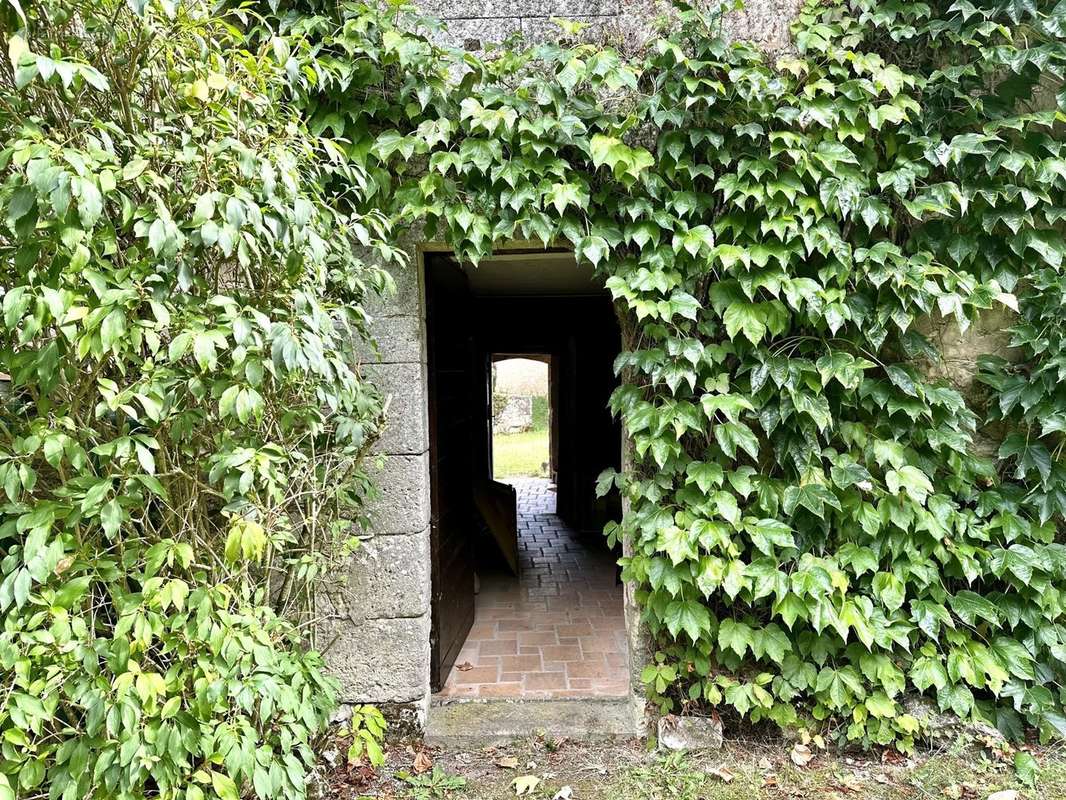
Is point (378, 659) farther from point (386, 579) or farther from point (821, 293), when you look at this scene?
point (821, 293)

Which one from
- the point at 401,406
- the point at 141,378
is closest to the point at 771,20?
the point at 401,406

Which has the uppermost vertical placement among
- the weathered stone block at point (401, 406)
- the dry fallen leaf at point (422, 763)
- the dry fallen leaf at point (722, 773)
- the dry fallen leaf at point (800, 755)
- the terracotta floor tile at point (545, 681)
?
the weathered stone block at point (401, 406)

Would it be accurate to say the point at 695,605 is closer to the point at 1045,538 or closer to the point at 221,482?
the point at 1045,538

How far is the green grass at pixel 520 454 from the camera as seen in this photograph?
10625 millimetres

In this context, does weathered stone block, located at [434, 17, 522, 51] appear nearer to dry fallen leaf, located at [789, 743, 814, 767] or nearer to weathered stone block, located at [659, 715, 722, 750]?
weathered stone block, located at [659, 715, 722, 750]

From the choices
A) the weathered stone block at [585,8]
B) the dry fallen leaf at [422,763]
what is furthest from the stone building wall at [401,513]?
the dry fallen leaf at [422,763]

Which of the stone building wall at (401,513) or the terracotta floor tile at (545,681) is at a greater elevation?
the stone building wall at (401,513)

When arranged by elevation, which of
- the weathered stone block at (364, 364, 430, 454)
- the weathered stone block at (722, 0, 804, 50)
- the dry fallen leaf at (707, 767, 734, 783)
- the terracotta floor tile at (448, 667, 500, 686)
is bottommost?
the dry fallen leaf at (707, 767, 734, 783)

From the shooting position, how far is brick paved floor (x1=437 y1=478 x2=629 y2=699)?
2871 millimetres

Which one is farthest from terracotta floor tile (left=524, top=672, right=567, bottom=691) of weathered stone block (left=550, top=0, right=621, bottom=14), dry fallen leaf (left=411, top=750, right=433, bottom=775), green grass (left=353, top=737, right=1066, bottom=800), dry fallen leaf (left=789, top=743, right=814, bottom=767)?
weathered stone block (left=550, top=0, right=621, bottom=14)

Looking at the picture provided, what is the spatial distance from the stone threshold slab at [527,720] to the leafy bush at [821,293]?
397 millimetres

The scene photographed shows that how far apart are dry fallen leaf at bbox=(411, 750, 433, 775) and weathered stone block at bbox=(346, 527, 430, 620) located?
581mm

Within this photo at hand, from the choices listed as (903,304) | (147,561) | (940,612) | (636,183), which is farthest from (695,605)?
(147,561)

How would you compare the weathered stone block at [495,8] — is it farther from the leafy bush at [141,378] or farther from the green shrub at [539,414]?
the green shrub at [539,414]
